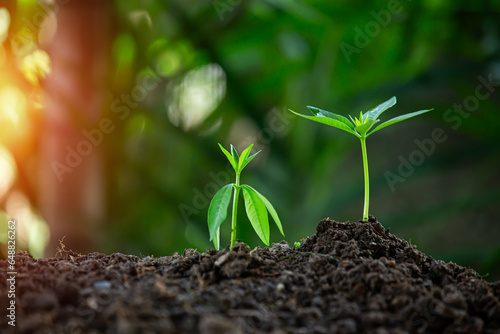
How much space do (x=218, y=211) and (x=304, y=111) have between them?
1.66m

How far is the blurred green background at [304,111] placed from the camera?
204 centimetres

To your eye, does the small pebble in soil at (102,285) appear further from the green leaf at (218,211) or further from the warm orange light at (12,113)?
the warm orange light at (12,113)

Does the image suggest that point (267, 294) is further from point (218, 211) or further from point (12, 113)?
point (12, 113)

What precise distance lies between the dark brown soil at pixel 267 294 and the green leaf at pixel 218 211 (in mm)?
55

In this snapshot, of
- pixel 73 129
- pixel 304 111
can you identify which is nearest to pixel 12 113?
pixel 73 129

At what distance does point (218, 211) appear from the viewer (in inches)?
28.0

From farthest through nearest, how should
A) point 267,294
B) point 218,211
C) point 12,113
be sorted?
1. point 12,113
2. point 218,211
3. point 267,294

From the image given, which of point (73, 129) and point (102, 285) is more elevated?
point (73, 129)

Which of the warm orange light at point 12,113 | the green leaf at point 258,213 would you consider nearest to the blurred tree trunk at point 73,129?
the warm orange light at point 12,113

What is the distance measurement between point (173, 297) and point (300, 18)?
1890 mm

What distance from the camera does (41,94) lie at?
1.65 metres

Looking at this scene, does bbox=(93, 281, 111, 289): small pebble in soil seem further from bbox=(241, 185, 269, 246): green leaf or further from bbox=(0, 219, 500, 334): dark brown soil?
bbox=(241, 185, 269, 246): green leaf


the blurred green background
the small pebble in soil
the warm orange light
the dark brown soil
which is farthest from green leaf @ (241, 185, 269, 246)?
the warm orange light

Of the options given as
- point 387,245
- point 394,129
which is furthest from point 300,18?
point 387,245
